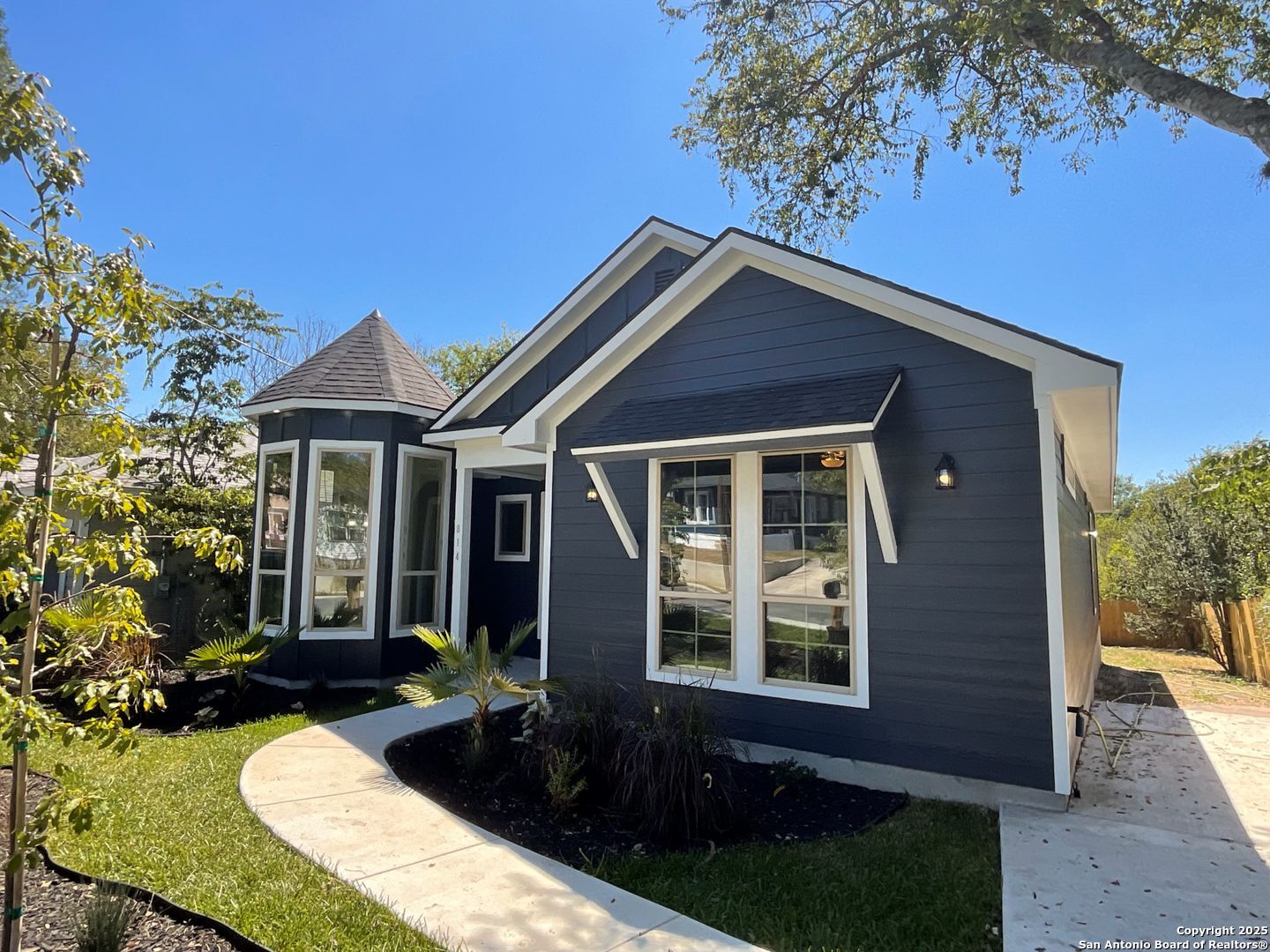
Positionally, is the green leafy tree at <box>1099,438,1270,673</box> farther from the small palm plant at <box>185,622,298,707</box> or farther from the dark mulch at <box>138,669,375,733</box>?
the small palm plant at <box>185,622,298,707</box>

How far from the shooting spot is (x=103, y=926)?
9.03 ft

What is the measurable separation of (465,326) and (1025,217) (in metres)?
23.0

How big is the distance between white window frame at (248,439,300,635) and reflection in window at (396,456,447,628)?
1.27 meters

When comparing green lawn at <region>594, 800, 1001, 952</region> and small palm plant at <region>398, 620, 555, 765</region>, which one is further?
small palm plant at <region>398, 620, 555, 765</region>

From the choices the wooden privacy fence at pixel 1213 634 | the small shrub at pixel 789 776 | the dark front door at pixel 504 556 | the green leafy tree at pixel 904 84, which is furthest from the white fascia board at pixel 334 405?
the wooden privacy fence at pixel 1213 634

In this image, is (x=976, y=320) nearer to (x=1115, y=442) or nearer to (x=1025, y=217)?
(x=1115, y=442)

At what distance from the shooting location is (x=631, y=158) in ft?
42.1

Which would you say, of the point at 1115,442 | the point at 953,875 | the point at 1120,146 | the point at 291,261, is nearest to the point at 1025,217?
the point at 1120,146

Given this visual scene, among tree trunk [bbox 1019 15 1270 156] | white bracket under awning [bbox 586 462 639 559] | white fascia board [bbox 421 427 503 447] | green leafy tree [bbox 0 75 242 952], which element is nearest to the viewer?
green leafy tree [bbox 0 75 242 952]

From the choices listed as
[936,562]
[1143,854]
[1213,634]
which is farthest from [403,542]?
[1213,634]

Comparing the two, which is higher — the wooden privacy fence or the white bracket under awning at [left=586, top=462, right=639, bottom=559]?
the white bracket under awning at [left=586, top=462, right=639, bottom=559]

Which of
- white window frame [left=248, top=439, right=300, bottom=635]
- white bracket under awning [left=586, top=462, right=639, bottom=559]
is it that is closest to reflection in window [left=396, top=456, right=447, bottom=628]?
white window frame [left=248, top=439, right=300, bottom=635]

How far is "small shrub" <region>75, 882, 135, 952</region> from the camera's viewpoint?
2734 millimetres

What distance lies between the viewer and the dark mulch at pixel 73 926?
2.91 meters
